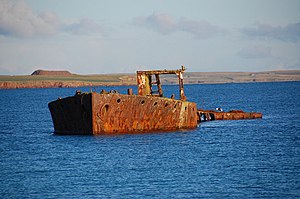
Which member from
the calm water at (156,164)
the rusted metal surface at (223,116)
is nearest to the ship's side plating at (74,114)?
the calm water at (156,164)

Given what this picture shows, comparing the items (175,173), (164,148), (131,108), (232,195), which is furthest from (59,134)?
(232,195)

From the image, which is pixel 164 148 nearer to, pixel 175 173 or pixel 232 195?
pixel 175 173

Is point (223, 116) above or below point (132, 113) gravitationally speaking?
Result: below

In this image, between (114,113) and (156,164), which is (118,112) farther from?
(156,164)

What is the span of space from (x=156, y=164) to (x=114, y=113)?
10507mm

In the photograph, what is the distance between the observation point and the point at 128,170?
118ft

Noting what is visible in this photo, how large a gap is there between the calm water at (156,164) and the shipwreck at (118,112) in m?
0.83

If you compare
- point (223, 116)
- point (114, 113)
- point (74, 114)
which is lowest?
point (223, 116)

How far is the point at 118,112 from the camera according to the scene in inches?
1881

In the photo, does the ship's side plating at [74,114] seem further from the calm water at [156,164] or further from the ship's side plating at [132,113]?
the calm water at [156,164]

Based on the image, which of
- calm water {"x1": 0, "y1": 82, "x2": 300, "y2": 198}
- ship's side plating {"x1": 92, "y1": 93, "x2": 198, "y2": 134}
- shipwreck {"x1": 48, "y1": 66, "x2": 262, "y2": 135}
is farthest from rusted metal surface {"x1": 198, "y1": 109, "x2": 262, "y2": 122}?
ship's side plating {"x1": 92, "y1": 93, "x2": 198, "y2": 134}

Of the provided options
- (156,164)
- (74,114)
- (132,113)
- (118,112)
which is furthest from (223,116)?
(156,164)

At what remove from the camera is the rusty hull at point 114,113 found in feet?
155

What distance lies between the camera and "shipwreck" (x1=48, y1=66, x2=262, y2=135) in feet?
155
